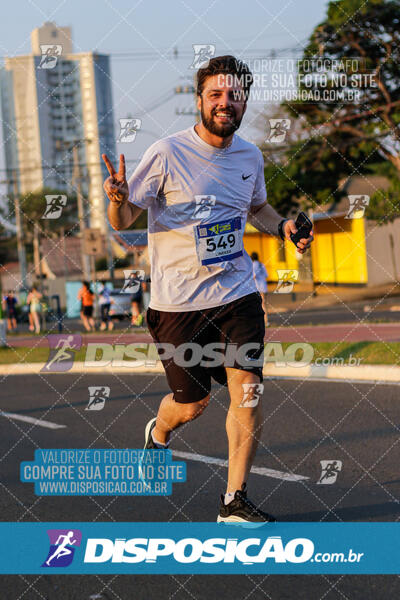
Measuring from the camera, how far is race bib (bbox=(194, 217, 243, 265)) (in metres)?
4.63

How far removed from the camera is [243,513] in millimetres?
4441

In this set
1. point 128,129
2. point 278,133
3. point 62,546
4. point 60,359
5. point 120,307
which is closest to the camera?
point 62,546

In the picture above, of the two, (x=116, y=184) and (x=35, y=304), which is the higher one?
(x=116, y=184)

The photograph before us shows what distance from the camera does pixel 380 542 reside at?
4133mm

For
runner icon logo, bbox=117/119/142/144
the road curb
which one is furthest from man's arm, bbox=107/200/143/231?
the road curb

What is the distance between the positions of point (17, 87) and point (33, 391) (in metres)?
168

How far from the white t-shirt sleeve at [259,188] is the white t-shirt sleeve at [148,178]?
618 millimetres

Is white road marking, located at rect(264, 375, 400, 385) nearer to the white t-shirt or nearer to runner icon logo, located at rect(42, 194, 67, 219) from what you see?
runner icon logo, located at rect(42, 194, 67, 219)

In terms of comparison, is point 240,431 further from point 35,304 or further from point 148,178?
point 35,304

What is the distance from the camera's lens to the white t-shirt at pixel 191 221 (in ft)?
15.2

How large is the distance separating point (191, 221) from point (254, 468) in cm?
206

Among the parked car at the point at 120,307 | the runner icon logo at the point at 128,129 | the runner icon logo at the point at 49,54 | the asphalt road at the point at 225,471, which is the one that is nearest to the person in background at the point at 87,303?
the parked car at the point at 120,307

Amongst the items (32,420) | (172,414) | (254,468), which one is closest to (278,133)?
(32,420)

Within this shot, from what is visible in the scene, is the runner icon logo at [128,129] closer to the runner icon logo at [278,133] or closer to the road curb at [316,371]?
the runner icon logo at [278,133]
